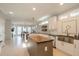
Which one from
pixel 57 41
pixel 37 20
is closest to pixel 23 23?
pixel 37 20

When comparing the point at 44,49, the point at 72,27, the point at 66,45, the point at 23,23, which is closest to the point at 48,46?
the point at 44,49

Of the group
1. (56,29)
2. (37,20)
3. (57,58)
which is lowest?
(57,58)

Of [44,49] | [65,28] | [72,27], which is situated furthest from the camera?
Answer: [65,28]

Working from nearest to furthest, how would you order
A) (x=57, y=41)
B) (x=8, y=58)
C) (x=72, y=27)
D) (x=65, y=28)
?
(x=8, y=58) < (x=72, y=27) < (x=65, y=28) < (x=57, y=41)

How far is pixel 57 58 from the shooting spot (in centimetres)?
100

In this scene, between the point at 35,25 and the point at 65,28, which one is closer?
the point at 35,25

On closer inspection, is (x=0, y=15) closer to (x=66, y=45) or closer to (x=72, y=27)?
(x=72, y=27)

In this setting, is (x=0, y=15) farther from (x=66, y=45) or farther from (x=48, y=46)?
(x=66, y=45)

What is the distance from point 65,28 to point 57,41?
1225mm

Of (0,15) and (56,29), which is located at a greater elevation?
(0,15)

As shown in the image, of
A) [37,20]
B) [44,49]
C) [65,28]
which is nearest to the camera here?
[44,49]

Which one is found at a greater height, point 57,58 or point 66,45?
point 57,58

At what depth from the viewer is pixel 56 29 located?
398cm

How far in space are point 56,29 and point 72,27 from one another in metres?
0.87
